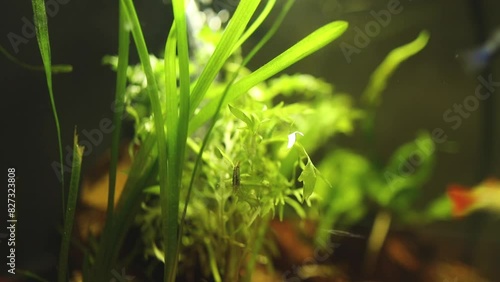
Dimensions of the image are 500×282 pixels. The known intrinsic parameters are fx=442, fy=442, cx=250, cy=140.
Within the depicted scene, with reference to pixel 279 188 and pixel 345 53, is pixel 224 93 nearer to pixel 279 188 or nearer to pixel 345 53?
pixel 279 188

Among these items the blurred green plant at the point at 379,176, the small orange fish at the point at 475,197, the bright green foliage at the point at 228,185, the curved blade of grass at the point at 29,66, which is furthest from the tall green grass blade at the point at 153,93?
the small orange fish at the point at 475,197

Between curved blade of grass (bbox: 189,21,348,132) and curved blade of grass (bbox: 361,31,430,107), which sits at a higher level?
curved blade of grass (bbox: 361,31,430,107)

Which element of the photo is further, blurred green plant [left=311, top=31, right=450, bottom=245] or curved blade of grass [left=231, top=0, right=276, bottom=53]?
blurred green plant [left=311, top=31, right=450, bottom=245]

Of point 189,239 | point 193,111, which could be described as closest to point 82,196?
point 189,239

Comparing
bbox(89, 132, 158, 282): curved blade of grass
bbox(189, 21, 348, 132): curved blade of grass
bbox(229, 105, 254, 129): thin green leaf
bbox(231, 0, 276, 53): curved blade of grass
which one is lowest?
bbox(89, 132, 158, 282): curved blade of grass

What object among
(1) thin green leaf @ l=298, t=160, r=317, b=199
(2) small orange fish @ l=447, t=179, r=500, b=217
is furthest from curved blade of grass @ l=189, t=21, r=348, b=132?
(2) small orange fish @ l=447, t=179, r=500, b=217

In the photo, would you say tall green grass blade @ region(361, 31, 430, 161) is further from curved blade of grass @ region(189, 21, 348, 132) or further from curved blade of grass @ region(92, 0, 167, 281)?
curved blade of grass @ region(92, 0, 167, 281)

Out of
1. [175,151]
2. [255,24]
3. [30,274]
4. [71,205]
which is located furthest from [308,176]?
[30,274]
